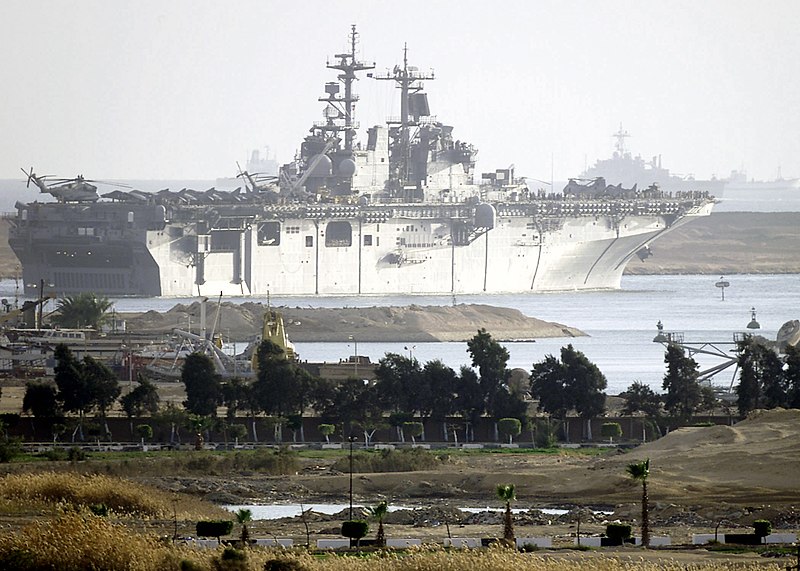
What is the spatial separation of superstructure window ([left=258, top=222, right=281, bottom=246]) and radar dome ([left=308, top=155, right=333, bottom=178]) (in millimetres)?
6288

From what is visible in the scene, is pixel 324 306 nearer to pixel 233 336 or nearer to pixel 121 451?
pixel 233 336

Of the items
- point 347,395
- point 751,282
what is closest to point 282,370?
point 347,395

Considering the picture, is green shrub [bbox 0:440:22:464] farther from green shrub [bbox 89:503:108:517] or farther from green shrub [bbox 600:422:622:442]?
green shrub [bbox 600:422:622:442]

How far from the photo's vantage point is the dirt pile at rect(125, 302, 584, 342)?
82.4 metres

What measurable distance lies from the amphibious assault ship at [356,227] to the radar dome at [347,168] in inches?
4.6

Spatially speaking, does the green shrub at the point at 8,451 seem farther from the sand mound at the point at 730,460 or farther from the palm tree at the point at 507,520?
the palm tree at the point at 507,520

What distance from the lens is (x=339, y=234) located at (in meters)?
106

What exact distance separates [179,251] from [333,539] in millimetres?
67126

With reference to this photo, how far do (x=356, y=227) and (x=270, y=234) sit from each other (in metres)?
4.92

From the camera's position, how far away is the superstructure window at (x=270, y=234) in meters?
103

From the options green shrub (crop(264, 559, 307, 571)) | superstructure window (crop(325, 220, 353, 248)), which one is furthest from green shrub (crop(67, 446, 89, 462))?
superstructure window (crop(325, 220, 353, 248))

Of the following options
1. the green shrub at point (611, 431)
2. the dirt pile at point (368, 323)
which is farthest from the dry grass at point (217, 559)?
the dirt pile at point (368, 323)

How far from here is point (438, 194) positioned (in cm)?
11025

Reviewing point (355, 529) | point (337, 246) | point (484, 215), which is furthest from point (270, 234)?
point (355, 529)
